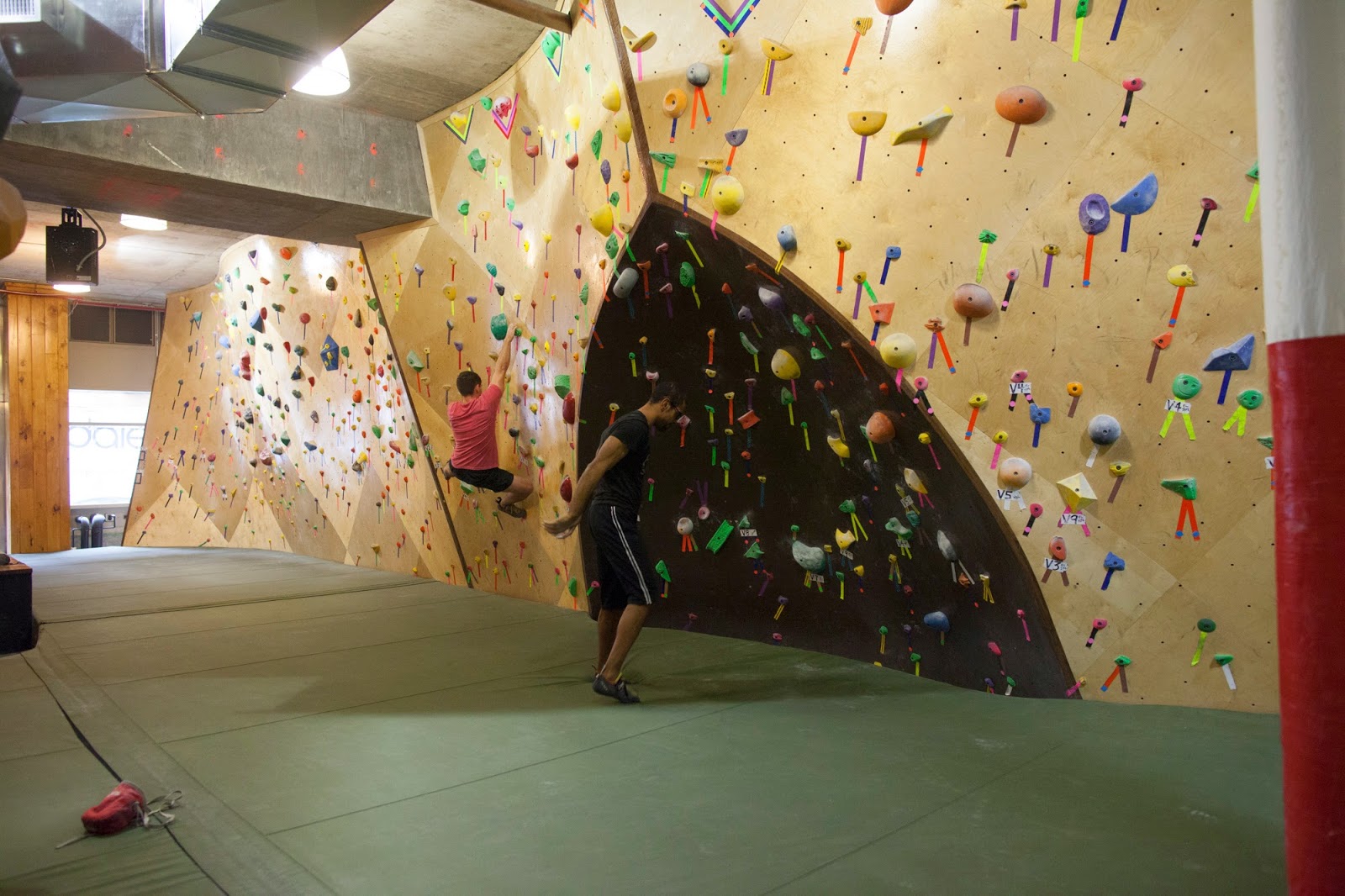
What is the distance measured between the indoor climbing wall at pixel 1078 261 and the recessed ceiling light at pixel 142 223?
6.56 meters

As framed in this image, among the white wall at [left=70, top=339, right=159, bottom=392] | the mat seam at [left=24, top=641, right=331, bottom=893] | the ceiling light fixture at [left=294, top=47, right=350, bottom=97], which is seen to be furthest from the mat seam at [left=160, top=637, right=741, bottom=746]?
the white wall at [left=70, top=339, right=159, bottom=392]

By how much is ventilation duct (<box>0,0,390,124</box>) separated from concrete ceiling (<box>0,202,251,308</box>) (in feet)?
17.1

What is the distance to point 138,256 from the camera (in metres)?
9.88

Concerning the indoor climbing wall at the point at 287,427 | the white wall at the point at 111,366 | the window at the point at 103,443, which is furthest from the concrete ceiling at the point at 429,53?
the window at the point at 103,443

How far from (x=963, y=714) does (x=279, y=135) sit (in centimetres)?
512

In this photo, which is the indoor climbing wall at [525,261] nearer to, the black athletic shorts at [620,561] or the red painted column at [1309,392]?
the black athletic shorts at [620,561]

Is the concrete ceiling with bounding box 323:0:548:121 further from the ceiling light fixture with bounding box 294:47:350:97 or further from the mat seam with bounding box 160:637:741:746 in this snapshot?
the mat seam with bounding box 160:637:741:746

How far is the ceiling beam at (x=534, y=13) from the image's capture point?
4.25 meters

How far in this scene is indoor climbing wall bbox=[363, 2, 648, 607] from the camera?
448 centimetres

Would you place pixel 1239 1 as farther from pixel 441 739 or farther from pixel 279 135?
pixel 279 135

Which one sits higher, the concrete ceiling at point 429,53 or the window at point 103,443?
the concrete ceiling at point 429,53

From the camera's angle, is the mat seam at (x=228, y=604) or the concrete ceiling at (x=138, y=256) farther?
the concrete ceiling at (x=138, y=256)

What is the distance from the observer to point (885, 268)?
11.2 ft

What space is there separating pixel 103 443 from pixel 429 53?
11.8 metres
